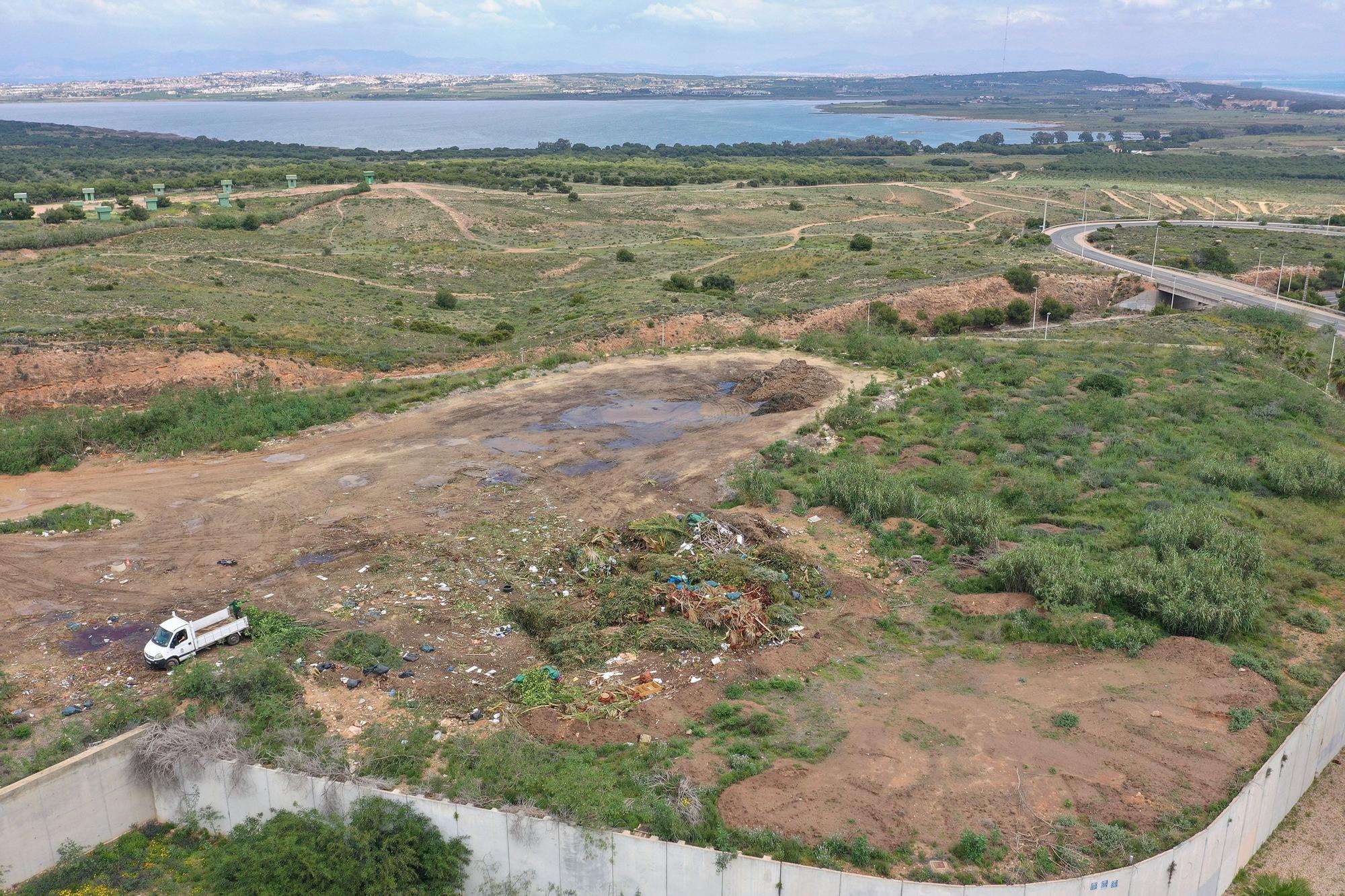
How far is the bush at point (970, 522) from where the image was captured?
19891 millimetres

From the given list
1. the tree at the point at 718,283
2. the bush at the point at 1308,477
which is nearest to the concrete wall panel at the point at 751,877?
the bush at the point at 1308,477

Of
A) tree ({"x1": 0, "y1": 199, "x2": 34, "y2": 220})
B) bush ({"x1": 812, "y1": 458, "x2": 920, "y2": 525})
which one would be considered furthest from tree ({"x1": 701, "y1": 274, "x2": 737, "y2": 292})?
tree ({"x1": 0, "y1": 199, "x2": 34, "y2": 220})

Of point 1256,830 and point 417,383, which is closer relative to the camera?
point 1256,830

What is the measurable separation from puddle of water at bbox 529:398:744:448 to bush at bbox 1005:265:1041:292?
84.0 feet

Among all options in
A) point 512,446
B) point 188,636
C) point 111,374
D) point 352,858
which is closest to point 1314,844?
point 352,858

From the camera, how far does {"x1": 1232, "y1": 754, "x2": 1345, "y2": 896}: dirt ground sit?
12.1 meters

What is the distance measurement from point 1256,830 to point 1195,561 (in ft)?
20.7

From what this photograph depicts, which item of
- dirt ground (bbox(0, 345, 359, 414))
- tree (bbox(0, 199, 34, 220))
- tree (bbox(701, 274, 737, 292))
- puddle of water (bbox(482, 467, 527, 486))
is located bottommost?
Answer: puddle of water (bbox(482, 467, 527, 486))

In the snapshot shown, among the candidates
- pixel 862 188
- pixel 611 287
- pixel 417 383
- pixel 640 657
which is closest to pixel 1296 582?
pixel 640 657

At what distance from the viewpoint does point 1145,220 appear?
Result: 3334 inches

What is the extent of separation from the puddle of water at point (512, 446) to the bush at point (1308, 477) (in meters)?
18.3

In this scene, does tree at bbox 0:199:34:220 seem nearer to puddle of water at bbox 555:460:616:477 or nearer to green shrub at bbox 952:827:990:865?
puddle of water at bbox 555:460:616:477

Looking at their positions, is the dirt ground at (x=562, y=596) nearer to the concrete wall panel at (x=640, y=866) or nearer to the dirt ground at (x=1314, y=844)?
the dirt ground at (x=1314, y=844)

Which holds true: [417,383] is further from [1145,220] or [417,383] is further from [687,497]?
[1145,220]
